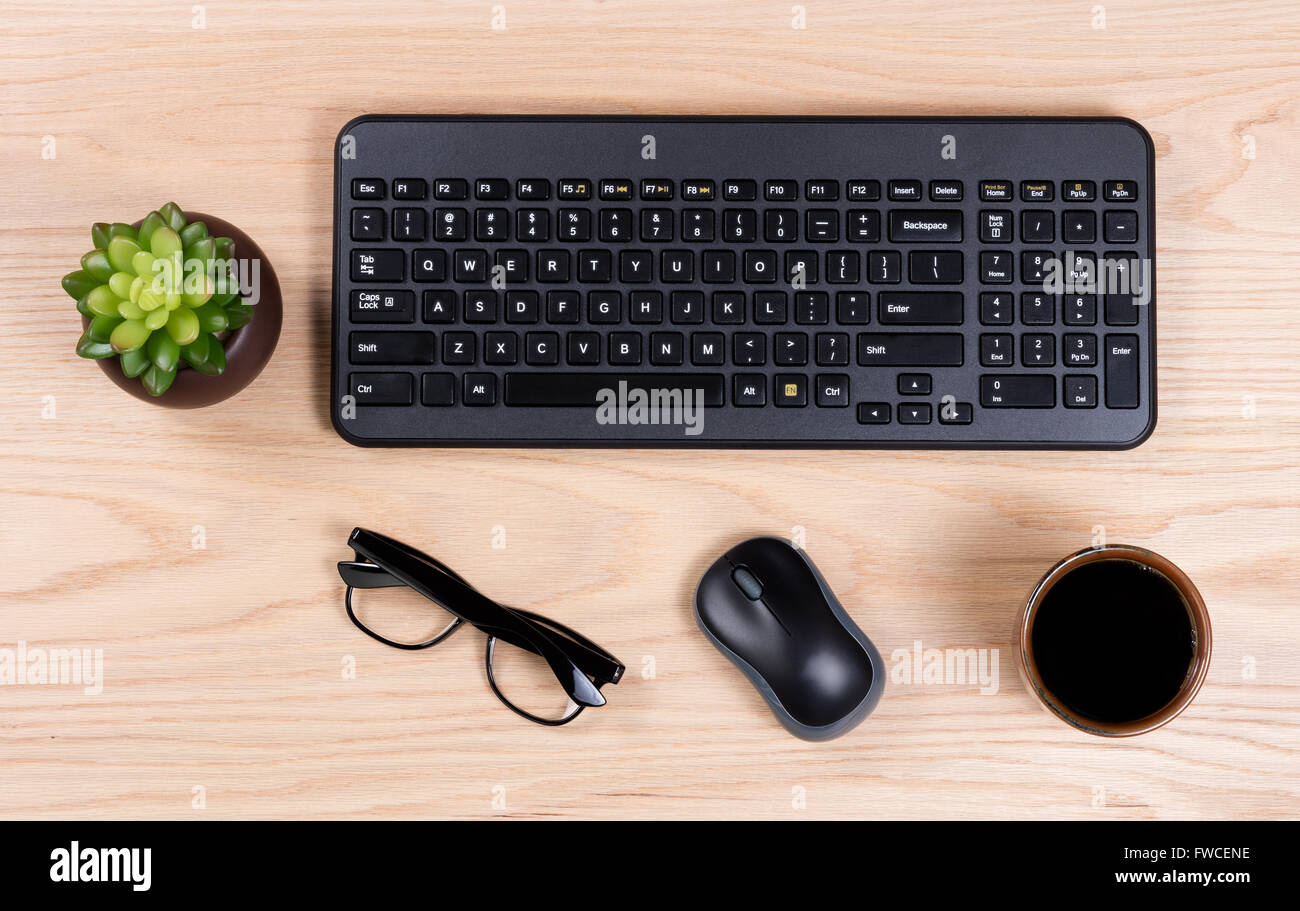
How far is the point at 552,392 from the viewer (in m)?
0.58

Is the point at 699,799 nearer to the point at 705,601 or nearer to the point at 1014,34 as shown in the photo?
the point at 705,601

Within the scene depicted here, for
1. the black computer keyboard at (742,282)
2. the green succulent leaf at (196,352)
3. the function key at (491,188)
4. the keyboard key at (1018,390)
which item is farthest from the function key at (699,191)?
the green succulent leaf at (196,352)

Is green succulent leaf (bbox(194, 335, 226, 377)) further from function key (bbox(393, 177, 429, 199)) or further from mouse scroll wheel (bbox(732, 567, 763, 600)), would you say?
mouse scroll wheel (bbox(732, 567, 763, 600))

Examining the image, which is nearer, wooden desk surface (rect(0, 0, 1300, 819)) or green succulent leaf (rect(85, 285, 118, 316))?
green succulent leaf (rect(85, 285, 118, 316))

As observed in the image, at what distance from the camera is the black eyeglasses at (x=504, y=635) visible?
0.57 metres

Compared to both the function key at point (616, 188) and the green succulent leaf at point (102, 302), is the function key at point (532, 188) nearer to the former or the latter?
the function key at point (616, 188)

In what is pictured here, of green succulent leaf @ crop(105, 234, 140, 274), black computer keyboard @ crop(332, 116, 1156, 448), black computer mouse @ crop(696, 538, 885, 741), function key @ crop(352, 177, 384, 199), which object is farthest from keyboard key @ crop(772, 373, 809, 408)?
green succulent leaf @ crop(105, 234, 140, 274)

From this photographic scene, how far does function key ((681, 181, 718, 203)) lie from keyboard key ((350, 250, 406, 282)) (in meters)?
0.21

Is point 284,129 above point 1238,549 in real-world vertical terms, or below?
above

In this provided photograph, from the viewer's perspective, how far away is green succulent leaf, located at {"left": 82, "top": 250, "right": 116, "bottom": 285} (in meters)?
0.51

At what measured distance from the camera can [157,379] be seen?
1.66 feet
